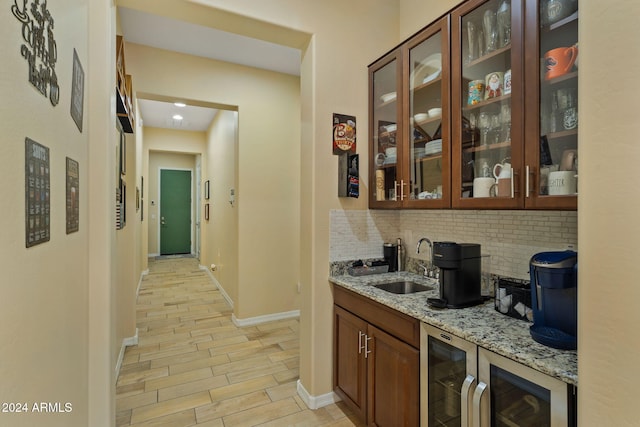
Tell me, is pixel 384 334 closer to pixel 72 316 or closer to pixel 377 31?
pixel 72 316

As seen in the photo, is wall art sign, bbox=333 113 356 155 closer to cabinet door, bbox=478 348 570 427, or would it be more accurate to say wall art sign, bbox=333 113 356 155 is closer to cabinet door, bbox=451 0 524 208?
cabinet door, bbox=451 0 524 208

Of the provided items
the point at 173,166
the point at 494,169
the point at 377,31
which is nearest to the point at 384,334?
the point at 494,169

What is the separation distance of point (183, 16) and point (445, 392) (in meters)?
2.54

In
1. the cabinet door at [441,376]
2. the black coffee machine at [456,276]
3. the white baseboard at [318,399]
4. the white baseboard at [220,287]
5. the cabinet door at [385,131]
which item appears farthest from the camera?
the white baseboard at [220,287]

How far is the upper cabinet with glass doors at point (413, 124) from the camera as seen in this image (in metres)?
1.72

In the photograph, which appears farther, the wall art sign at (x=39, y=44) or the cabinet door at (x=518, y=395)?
the cabinet door at (x=518, y=395)

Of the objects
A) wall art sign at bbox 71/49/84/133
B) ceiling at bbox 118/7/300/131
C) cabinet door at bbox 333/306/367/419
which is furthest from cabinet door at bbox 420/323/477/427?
ceiling at bbox 118/7/300/131

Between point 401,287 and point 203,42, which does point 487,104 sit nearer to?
point 401,287

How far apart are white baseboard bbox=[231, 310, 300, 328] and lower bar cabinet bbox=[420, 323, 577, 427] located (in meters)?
2.67

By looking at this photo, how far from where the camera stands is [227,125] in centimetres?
474

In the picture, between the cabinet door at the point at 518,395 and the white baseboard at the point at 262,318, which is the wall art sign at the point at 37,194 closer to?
the cabinet door at the point at 518,395

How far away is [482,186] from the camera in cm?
153

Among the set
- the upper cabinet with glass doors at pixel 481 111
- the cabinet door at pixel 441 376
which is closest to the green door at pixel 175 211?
the upper cabinet with glass doors at pixel 481 111

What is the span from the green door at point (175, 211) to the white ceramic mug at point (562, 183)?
8434mm
